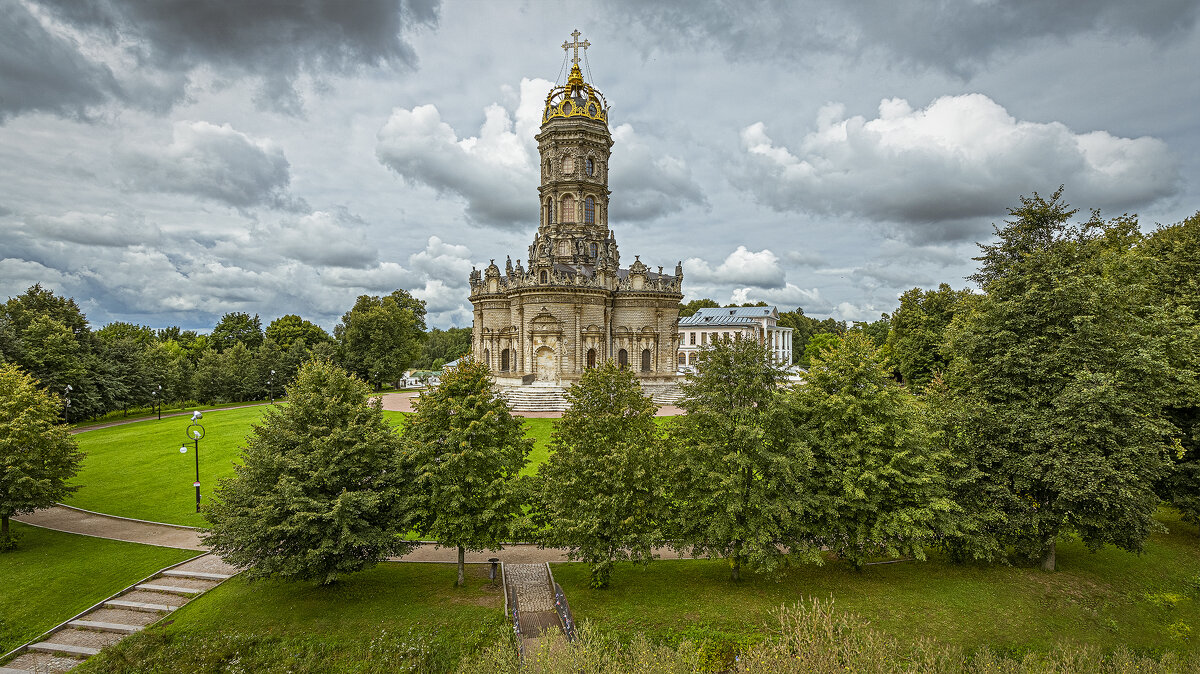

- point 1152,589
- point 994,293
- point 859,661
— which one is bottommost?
point 1152,589

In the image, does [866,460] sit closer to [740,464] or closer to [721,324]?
[740,464]

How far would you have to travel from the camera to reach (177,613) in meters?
13.7

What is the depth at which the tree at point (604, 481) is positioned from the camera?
13.5 m

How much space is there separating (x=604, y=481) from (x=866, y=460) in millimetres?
6735

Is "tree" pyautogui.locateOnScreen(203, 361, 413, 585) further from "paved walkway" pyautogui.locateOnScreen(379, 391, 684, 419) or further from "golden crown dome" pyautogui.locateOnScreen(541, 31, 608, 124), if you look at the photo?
"golden crown dome" pyautogui.locateOnScreen(541, 31, 608, 124)

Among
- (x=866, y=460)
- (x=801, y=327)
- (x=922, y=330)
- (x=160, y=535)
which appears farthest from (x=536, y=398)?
(x=801, y=327)

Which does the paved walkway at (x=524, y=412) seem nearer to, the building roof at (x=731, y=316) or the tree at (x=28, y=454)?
the tree at (x=28, y=454)

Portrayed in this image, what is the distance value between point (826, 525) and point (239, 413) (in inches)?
1727

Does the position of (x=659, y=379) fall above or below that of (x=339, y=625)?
above

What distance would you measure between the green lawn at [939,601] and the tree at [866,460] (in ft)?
4.75

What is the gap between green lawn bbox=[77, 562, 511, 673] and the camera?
40.8 feet

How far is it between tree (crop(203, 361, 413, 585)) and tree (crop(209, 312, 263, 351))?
215 ft

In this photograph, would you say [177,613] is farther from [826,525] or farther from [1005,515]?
[1005,515]

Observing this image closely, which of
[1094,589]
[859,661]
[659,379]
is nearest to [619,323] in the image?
[659,379]
